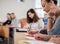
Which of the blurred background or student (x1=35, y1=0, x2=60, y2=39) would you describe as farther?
the blurred background

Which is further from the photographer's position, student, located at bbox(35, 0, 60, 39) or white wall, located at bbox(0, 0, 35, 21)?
white wall, located at bbox(0, 0, 35, 21)

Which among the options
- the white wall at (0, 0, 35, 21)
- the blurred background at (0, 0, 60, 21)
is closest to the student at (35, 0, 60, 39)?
the blurred background at (0, 0, 60, 21)

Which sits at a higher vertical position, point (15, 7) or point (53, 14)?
point (53, 14)

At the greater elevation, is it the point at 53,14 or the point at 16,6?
the point at 53,14

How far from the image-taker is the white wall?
6.85 m

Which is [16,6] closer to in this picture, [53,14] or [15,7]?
[15,7]

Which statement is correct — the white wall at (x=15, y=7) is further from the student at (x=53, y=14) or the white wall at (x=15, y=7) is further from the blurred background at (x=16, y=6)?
the student at (x=53, y=14)

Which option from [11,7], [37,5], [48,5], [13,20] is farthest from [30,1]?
[48,5]

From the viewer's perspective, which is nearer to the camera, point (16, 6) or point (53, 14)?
point (53, 14)

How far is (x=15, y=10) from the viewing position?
698cm

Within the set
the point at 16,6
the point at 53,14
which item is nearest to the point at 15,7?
the point at 16,6

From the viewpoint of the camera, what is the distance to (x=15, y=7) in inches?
275

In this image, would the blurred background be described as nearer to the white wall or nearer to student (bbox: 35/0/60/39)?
the white wall

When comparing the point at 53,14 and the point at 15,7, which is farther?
the point at 15,7
